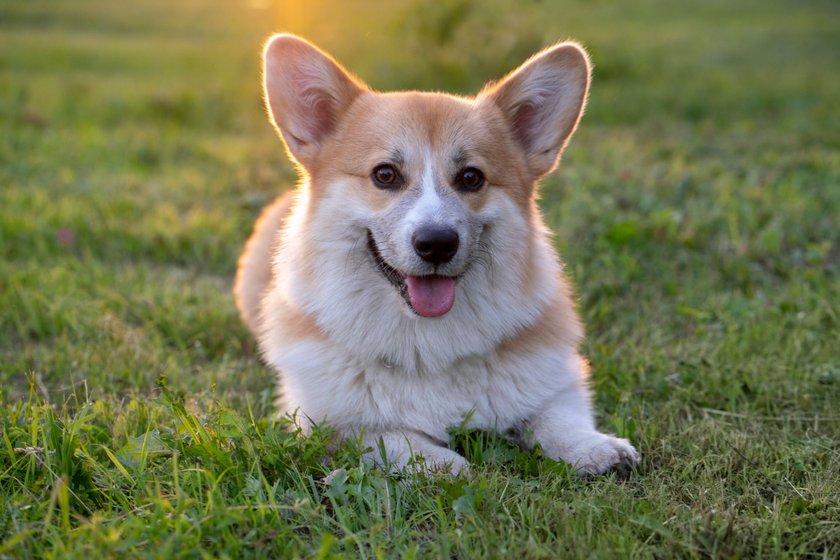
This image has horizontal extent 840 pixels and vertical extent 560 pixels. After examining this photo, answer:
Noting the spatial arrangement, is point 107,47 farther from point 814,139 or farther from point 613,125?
point 814,139

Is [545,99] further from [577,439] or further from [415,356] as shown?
[577,439]

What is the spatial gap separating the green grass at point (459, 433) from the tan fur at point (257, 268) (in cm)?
15

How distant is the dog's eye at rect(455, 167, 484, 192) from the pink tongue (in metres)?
0.38

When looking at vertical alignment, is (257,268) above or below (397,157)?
below

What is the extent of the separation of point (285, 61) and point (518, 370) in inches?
59.0

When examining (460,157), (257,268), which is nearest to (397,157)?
(460,157)

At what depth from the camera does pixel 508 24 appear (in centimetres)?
881

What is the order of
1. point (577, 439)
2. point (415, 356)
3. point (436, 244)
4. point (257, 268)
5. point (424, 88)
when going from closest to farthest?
point (436, 244) → point (577, 439) → point (415, 356) → point (257, 268) → point (424, 88)

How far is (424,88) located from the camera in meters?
8.77

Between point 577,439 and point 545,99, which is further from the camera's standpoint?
point 545,99

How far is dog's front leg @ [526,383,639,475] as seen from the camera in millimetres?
2768

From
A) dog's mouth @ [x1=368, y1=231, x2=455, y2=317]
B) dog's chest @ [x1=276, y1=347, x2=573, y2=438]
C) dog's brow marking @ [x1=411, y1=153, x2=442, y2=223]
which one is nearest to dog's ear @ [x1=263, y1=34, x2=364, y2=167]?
dog's brow marking @ [x1=411, y1=153, x2=442, y2=223]

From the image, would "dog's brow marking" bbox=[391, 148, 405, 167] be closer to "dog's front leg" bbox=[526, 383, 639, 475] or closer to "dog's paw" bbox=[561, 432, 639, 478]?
"dog's front leg" bbox=[526, 383, 639, 475]

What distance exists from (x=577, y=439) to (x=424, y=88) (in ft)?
21.3
